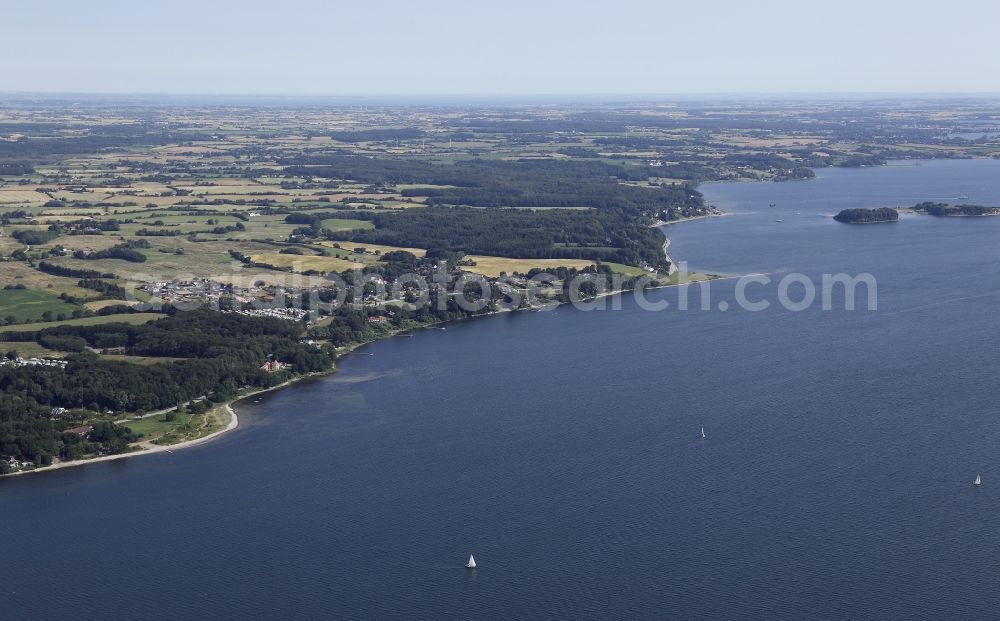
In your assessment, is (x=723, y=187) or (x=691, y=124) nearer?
(x=723, y=187)

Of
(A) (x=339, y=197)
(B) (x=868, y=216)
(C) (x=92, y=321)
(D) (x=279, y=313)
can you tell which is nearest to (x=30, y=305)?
(C) (x=92, y=321)

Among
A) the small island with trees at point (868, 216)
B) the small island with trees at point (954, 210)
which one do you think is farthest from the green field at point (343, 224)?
the small island with trees at point (954, 210)

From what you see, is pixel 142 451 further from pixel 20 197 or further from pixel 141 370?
pixel 20 197

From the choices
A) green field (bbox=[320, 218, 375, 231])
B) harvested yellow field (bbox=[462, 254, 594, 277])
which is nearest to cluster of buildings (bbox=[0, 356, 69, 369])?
harvested yellow field (bbox=[462, 254, 594, 277])

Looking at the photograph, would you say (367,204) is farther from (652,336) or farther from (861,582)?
(861,582)

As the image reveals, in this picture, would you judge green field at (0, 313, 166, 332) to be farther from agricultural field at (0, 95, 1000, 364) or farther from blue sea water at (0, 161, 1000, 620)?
blue sea water at (0, 161, 1000, 620)

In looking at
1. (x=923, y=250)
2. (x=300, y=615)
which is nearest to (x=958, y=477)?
(x=300, y=615)

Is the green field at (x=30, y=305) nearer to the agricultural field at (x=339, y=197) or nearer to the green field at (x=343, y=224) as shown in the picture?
the agricultural field at (x=339, y=197)
